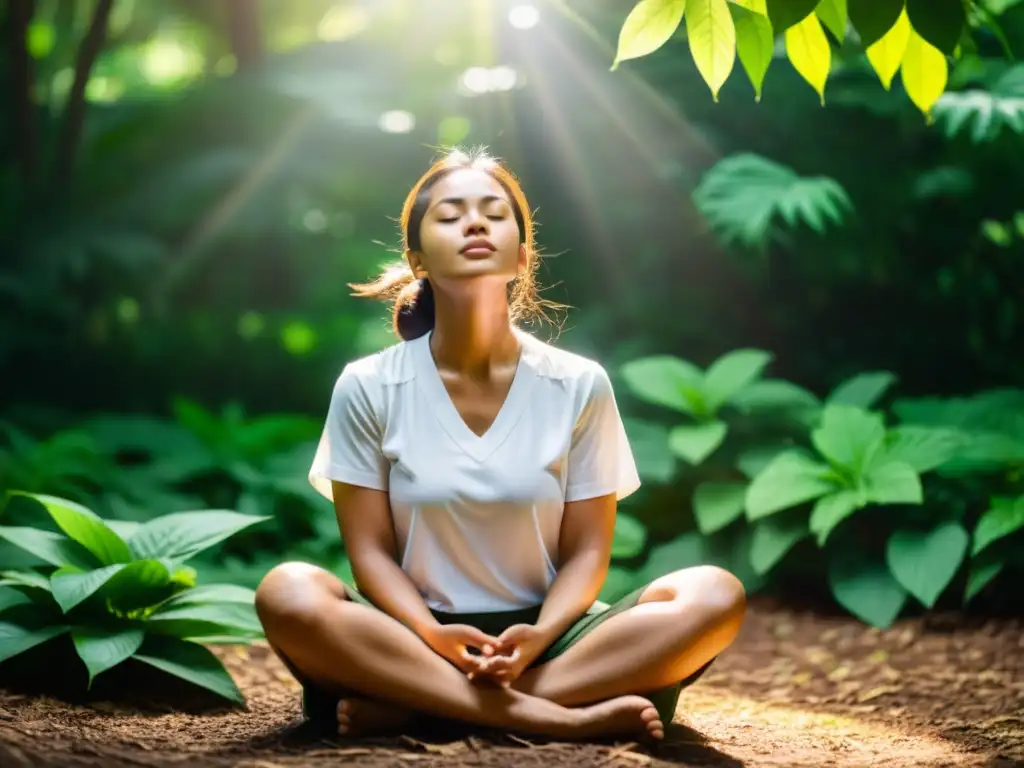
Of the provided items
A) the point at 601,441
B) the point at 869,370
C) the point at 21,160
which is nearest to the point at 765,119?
the point at 869,370

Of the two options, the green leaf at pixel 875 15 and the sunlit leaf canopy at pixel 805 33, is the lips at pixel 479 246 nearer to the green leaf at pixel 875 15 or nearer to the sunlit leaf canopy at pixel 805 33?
the sunlit leaf canopy at pixel 805 33

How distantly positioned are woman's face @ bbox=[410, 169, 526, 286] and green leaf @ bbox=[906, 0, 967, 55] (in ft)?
3.44

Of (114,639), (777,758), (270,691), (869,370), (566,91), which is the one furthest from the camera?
(566,91)

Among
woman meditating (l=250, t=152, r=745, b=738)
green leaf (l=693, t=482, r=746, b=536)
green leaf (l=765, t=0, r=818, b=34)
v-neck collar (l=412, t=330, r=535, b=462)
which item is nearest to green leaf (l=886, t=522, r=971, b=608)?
green leaf (l=693, t=482, r=746, b=536)

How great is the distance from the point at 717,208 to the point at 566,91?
1643 millimetres

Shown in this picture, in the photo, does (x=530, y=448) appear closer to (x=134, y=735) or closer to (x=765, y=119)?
(x=134, y=735)

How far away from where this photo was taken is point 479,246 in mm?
2646

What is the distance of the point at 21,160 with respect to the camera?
8570 millimetres

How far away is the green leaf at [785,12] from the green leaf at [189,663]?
235cm

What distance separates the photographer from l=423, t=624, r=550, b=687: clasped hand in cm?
243

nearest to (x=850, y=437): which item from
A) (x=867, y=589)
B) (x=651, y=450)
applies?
(x=867, y=589)

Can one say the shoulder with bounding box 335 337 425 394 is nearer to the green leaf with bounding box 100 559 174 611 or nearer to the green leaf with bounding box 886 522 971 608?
the green leaf with bounding box 100 559 174 611

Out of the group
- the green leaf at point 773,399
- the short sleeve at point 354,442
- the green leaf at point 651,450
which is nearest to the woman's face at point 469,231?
the short sleeve at point 354,442

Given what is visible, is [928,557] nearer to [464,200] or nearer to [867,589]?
[867,589]
